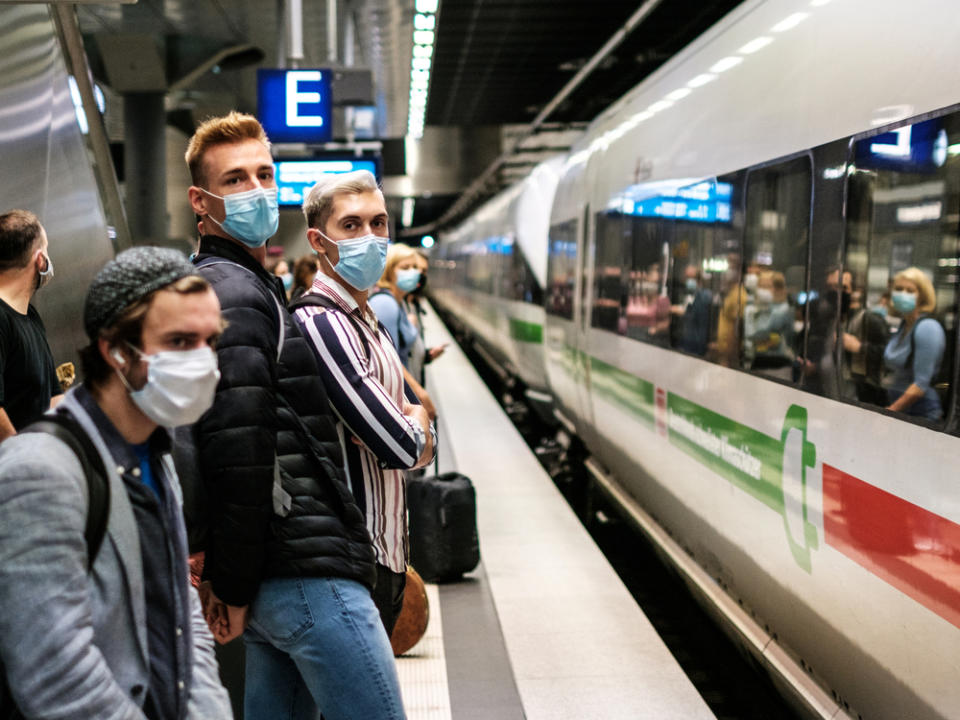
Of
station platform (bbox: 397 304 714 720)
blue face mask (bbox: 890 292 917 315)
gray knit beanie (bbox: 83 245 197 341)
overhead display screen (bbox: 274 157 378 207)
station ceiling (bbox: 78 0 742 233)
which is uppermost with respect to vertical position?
station ceiling (bbox: 78 0 742 233)

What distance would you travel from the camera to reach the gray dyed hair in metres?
2.92

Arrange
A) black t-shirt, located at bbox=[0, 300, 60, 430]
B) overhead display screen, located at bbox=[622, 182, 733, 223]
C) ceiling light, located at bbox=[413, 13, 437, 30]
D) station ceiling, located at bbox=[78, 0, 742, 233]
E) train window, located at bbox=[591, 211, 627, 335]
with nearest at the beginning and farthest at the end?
black t-shirt, located at bbox=[0, 300, 60, 430] < overhead display screen, located at bbox=[622, 182, 733, 223] < train window, located at bbox=[591, 211, 627, 335] < ceiling light, located at bbox=[413, 13, 437, 30] < station ceiling, located at bbox=[78, 0, 742, 233]

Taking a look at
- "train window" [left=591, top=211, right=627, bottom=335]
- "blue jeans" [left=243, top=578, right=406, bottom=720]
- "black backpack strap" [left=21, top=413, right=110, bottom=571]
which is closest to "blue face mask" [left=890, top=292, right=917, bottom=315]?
"blue jeans" [left=243, top=578, right=406, bottom=720]

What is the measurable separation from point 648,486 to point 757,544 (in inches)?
93.9

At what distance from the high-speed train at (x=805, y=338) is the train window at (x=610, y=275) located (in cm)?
39

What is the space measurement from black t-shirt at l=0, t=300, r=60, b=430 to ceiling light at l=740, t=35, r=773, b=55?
10.3 ft

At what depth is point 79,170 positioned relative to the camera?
711 centimetres

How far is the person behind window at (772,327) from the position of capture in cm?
442

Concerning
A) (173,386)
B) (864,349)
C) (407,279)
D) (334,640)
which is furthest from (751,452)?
(173,386)

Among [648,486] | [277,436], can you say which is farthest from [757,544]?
[277,436]

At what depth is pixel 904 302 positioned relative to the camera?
3.42 m

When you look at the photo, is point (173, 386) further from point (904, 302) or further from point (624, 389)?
point (624, 389)

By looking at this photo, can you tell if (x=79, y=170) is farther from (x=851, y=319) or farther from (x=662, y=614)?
(x=851, y=319)

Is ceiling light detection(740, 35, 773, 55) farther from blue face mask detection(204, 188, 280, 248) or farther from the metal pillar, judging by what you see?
the metal pillar
